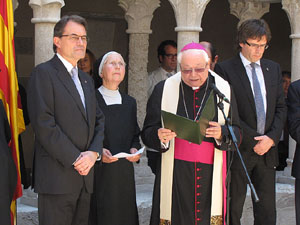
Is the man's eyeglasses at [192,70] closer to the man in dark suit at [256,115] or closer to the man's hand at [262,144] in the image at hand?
the man in dark suit at [256,115]

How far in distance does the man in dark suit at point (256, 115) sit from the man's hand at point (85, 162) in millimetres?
1455

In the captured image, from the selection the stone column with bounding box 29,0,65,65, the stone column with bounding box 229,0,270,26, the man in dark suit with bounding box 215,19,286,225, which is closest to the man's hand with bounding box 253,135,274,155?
the man in dark suit with bounding box 215,19,286,225

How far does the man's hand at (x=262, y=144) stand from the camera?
194 inches

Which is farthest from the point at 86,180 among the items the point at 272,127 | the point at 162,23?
the point at 162,23

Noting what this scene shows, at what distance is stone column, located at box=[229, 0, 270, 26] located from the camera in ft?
26.9

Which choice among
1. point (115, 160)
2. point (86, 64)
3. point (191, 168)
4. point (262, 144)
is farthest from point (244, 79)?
point (86, 64)

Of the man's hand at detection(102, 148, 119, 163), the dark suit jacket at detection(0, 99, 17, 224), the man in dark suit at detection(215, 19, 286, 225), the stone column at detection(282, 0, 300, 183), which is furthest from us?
the stone column at detection(282, 0, 300, 183)

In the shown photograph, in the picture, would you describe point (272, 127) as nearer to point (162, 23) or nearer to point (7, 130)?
point (7, 130)

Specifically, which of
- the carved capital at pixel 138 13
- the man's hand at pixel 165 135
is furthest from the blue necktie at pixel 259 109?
the carved capital at pixel 138 13

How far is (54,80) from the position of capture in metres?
4.18

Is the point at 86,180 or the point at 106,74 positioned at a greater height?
the point at 106,74

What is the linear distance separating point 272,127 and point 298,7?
9.13ft

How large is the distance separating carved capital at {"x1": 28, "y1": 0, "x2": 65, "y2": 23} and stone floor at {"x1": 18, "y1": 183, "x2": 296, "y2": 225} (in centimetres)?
196

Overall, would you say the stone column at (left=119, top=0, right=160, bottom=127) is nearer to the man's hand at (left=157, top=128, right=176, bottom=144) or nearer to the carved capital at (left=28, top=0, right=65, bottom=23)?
the carved capital at (left=28, top=0, right=65, bottom=23)
